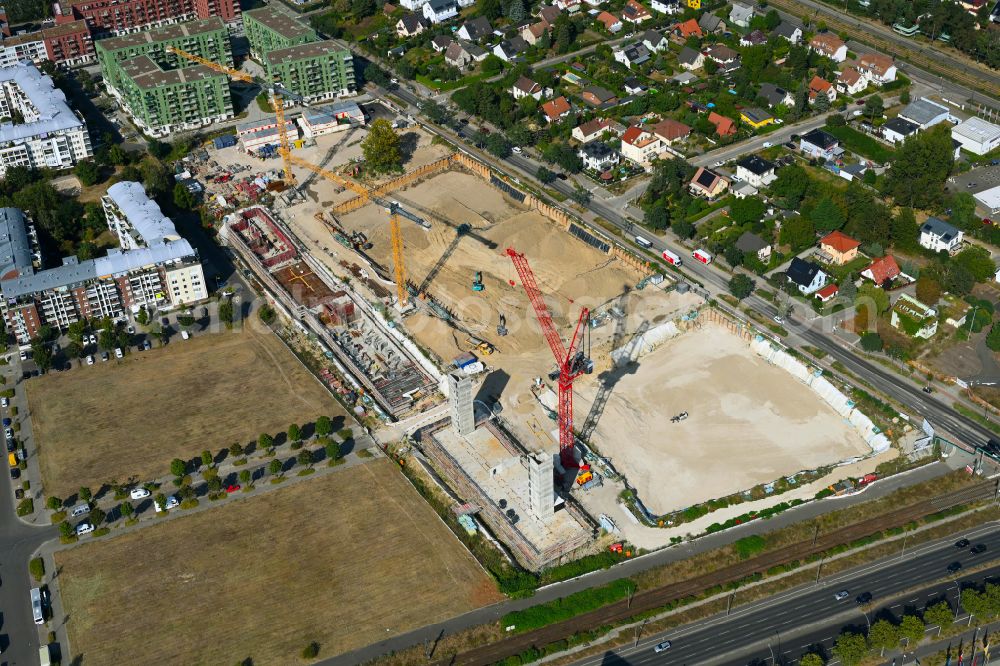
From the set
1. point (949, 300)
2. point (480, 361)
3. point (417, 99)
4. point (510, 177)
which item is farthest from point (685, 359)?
point (417, 99)

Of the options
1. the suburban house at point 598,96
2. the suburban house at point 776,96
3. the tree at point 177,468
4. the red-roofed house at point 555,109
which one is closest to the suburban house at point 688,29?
the suburban house at point 776,96

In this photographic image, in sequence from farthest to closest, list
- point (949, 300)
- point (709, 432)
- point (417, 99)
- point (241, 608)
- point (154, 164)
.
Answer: point (417, 99) → point (154, 164) → point (949, 300) → point (709, 432) → point (241, 608)

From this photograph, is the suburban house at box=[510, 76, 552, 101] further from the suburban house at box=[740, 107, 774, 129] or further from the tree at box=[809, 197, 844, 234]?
the tree at box=[809, 197, 844, 234]

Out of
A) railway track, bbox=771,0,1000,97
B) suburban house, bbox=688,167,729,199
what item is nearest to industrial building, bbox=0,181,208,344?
suburban house, bbox=688,167,729,199

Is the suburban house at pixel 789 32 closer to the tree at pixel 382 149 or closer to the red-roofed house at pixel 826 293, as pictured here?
the red-roofed house at pixel 826 293

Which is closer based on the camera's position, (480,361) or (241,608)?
(241,608)

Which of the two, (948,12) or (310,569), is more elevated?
(948,12)

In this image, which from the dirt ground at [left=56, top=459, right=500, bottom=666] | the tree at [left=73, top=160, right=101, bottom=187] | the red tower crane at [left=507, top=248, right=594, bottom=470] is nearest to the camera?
the dirt ground at [left=56, top=459, right=500, bottom=666]

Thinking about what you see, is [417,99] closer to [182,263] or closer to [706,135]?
[706,135]
